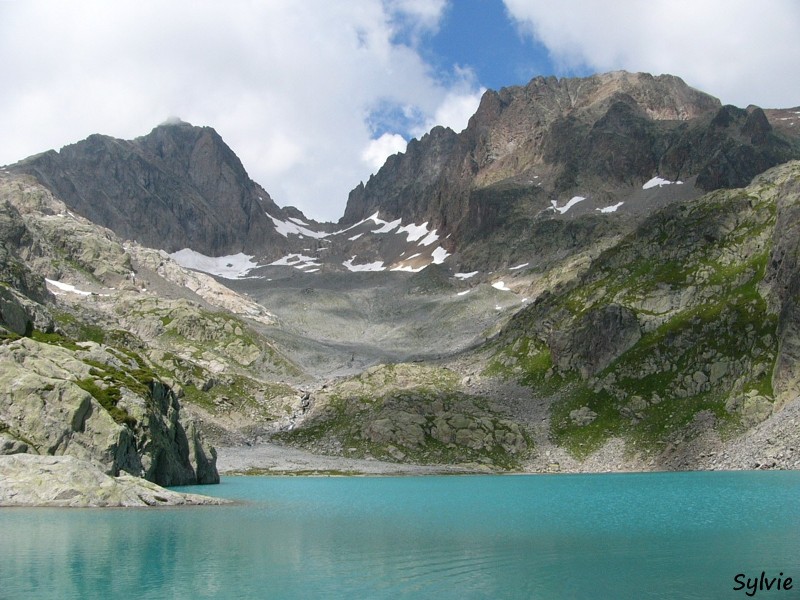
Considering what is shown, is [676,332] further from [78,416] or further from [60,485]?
[60,485]

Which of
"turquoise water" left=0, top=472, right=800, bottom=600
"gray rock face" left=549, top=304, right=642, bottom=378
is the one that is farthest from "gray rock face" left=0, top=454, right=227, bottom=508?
Answer: "gray rock face" left=549, top=304, right=642, bottom=378

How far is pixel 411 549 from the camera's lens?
34.6 m

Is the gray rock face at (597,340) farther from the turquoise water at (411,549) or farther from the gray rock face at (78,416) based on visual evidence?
the gray rock face at (78,416)

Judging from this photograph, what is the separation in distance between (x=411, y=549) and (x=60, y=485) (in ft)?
91.7

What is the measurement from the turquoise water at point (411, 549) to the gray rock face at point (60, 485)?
115 inches

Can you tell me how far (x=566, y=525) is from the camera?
43.7 m

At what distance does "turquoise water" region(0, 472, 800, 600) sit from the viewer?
25719 millimetres

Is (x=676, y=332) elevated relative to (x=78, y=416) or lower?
elevated

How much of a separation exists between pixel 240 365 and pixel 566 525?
522 feet

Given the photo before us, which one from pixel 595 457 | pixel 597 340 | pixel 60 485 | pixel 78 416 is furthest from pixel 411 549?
pixel 597 340

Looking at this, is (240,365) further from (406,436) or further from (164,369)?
(406,436)

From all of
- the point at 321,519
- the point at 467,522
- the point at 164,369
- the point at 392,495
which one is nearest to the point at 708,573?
the point at 467,522

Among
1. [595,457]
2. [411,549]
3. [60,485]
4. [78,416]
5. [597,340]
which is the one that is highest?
[597,340]

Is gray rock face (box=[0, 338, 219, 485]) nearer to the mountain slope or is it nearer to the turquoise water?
the turquoise water
